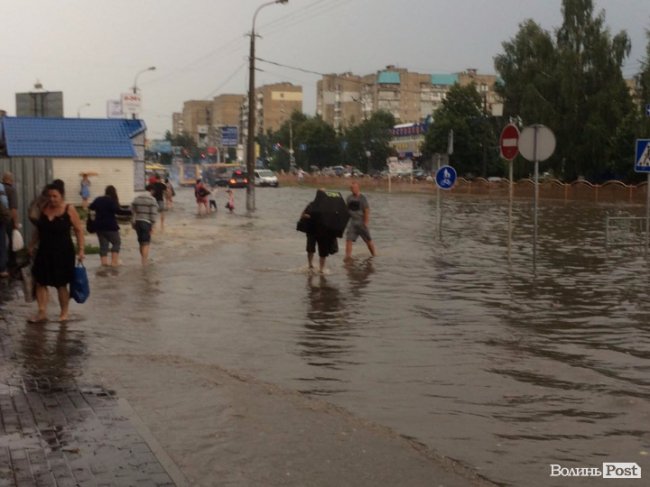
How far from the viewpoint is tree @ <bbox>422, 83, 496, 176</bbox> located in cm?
8656

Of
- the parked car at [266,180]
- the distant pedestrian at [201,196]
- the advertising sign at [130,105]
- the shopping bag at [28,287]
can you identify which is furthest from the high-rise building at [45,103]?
the parked car at [266,180]

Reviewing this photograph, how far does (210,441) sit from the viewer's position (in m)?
6.59

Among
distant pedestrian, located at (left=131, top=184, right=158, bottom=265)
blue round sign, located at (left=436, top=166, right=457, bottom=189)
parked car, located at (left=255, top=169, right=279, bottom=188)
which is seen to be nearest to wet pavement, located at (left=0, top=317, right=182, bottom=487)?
distant pedestrian, located at (left=131, top=184, right=158, bottom=265)

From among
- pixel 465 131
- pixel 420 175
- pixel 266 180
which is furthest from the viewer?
pixel 420 175

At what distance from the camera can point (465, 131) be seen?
86.6m

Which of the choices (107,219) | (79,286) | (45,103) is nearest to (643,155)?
(107,219)

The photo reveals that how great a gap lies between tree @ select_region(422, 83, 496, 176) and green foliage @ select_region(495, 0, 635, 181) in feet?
45.9

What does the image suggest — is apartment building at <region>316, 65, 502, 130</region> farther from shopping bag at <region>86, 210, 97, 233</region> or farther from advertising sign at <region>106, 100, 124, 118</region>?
shopping bag at <region>86, 210, 97, 233</region>

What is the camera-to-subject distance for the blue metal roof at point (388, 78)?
175m

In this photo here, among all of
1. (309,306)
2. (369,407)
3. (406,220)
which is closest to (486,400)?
(369,407)

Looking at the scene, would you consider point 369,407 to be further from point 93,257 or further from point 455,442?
point 93,257

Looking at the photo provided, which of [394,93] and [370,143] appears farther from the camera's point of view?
[394,93]

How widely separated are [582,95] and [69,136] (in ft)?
141

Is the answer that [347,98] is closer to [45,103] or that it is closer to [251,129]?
[251,129]
